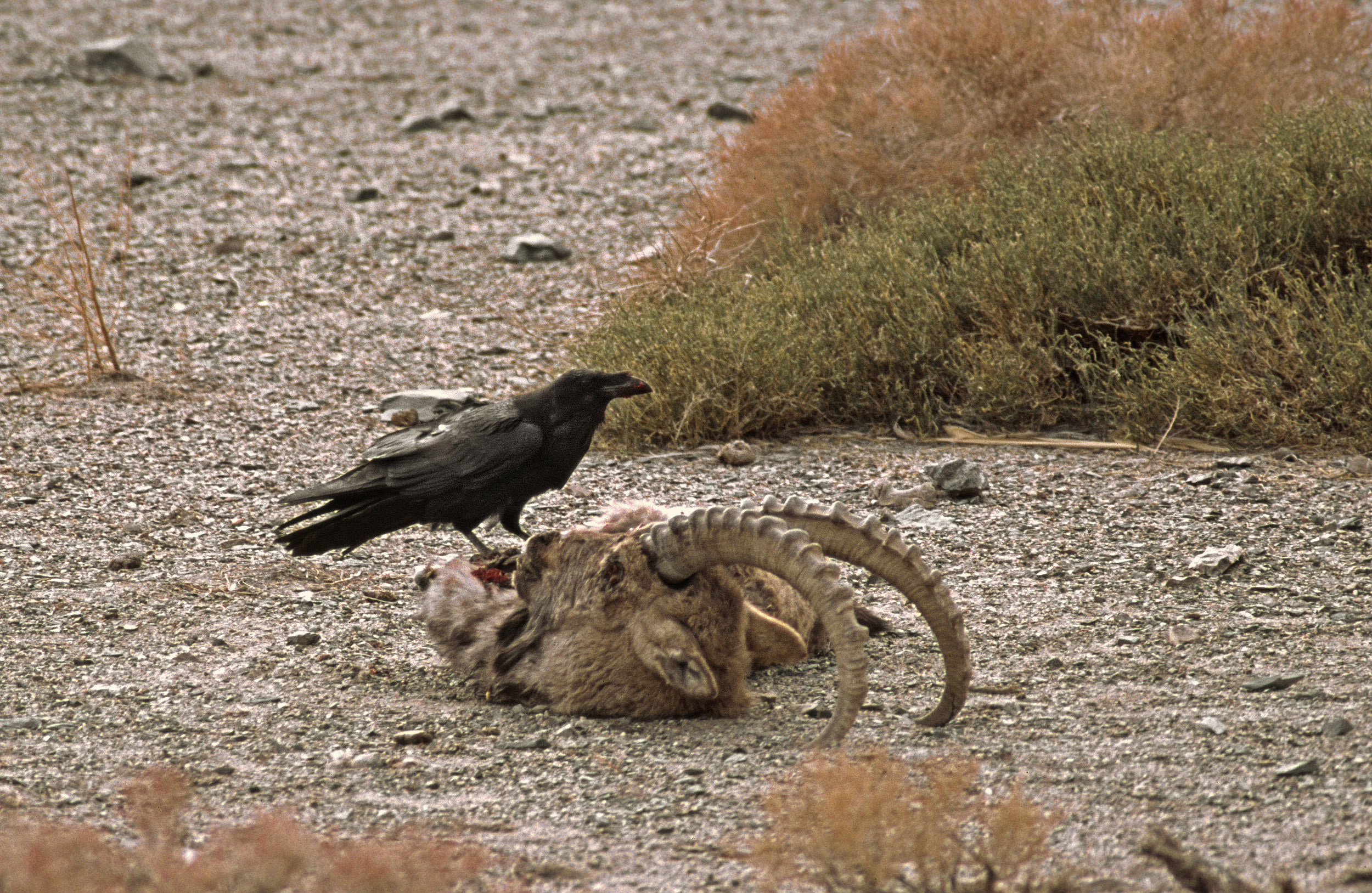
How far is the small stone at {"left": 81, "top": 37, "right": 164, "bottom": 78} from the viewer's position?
16.7 m

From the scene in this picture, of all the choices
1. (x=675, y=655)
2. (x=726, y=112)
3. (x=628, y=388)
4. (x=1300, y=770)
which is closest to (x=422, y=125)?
(x=726, y=112)

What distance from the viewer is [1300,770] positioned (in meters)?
3.72

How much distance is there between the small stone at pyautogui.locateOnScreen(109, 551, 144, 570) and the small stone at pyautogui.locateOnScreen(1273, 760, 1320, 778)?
462 cm

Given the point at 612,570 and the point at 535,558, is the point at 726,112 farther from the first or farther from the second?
the point at 612,570

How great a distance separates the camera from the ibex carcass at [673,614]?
155 inches

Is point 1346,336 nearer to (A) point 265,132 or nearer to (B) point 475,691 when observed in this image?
(B) point 475,691

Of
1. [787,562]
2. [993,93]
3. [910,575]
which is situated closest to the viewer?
[787,562]

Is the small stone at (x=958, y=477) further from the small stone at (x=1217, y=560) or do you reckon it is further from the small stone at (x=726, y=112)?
the small stone at (x=726, y=112)

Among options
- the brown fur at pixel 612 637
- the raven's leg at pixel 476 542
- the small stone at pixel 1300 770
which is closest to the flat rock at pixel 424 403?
the raven's leg at pixel 476 542

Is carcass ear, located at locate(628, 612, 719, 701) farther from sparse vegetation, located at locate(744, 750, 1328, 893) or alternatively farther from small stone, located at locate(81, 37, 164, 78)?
small stone, located at locate(81, 37, 164, 78)

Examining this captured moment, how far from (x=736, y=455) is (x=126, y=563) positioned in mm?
3099

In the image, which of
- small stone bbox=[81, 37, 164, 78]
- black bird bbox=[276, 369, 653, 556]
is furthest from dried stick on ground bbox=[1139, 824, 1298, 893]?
small stone bbox=[81, 37, 164, 78]

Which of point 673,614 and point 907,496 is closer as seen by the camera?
point 673,614

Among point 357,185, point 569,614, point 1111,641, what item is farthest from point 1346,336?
point 357,185
